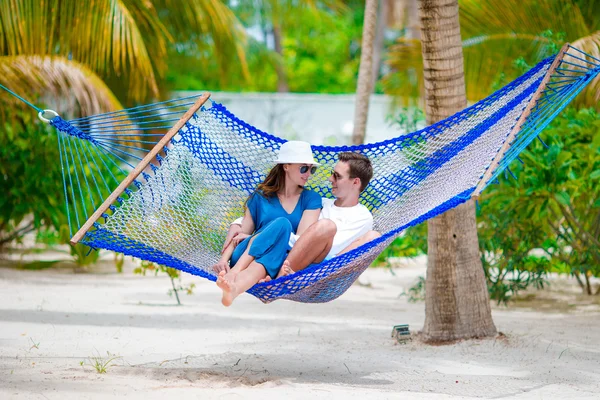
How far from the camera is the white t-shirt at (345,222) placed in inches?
133

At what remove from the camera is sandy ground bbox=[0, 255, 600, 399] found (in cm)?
305

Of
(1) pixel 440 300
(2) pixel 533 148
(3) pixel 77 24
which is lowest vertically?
(1) pixel 440 300

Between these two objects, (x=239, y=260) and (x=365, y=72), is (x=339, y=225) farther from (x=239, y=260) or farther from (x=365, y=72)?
(x=365, y=72)

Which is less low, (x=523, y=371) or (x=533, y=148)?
(x=533, y=148)

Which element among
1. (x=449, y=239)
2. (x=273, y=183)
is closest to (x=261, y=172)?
(x=273, y=183)

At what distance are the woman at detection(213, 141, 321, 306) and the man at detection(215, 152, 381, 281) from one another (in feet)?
0.17

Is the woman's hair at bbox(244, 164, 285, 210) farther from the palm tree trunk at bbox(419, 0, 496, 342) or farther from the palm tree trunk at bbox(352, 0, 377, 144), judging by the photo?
the palm tree trunk at bbox(352, 0, 377, 144)

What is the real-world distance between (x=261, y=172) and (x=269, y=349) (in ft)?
2.76

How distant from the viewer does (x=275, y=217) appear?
3.45 m

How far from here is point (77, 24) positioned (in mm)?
6117

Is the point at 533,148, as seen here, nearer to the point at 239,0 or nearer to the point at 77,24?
the point at 77,24

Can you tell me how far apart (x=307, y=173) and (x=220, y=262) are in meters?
0.52

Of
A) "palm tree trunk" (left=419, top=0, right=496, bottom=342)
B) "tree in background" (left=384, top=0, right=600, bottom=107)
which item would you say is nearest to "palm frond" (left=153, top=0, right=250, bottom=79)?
"tree in background" (left=384, top=0, right=600, bottom=107)

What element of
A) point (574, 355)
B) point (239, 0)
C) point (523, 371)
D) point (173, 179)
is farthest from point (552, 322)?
point (239, 0)
